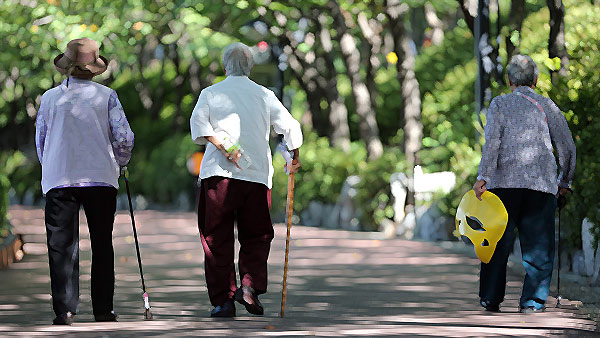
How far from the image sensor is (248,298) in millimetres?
9789

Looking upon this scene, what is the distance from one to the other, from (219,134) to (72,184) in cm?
101

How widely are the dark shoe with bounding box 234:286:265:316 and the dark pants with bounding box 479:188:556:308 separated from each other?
1.60 meters

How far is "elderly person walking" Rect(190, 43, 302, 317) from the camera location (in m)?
9.74

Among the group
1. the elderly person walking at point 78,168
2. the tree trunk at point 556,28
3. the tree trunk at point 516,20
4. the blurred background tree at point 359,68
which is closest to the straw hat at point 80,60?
the elderly person walking at point 78,168

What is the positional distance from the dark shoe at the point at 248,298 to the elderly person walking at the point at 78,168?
2.71 feet

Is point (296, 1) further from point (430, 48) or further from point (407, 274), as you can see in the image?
point (407, 274)

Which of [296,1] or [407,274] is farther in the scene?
[296,1]

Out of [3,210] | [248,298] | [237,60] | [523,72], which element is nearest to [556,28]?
[523,72]

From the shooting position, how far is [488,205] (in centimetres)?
1009

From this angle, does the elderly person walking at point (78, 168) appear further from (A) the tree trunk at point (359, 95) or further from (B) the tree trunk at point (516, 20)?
(A) the tree trunk at point (359, 95)

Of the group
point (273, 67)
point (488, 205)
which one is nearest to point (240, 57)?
point (488, 205)

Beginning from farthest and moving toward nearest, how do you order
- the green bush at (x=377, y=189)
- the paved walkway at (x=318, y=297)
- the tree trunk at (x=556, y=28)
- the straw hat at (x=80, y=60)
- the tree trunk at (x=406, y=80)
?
the tree trunk at (x=406, y=80) < the green bush at (x=377, y=189) < the tree trunk at (x=556, y=28) < the straw hat at (x=80, y=60) < the paved walkway at (x=318, y=297)

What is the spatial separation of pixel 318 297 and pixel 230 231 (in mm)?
2079

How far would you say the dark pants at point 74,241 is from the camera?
30.9 feet
